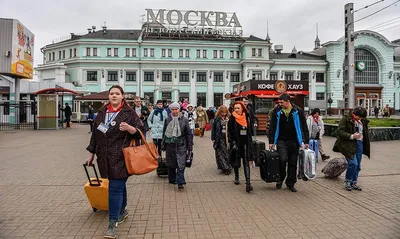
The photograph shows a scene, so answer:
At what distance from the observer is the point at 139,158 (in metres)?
4.05

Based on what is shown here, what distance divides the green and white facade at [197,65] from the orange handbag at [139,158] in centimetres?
5089

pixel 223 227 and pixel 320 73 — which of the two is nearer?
pixel 223 227

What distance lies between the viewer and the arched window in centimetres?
6000

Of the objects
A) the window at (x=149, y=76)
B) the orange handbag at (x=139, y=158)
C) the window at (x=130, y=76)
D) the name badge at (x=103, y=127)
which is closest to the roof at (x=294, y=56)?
the window at (x=149, y=76)

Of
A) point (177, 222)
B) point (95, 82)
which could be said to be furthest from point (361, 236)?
point (95, 82)

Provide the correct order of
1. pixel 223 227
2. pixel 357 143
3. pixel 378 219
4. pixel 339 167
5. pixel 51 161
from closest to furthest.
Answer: pixel 223 227 < pixel 378 219 < pixel 357 143 < pixel 339 167 < pixel 51 161

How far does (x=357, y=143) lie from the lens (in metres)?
6.47

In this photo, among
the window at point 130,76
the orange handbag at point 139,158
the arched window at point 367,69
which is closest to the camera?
the orange handbag at point 139,158

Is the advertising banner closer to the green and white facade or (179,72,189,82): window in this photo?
the green and white facade

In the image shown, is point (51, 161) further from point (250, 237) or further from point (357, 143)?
point (357, 143)

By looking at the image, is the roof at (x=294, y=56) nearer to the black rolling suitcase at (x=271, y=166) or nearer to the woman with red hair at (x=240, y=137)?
the woman with red hair at (x=240, y=137)

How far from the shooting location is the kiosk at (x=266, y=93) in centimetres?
1895

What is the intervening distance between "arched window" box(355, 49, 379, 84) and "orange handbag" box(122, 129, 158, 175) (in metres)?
63.4

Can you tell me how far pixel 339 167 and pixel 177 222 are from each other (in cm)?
457
